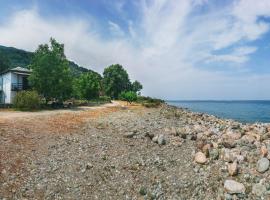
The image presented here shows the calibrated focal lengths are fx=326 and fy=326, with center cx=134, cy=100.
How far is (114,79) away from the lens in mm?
96938

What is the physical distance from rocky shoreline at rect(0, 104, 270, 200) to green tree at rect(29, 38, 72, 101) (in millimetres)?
23426

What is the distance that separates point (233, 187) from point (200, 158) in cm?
393

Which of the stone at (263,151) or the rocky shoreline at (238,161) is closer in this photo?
the rocky shoreline at (238,161)

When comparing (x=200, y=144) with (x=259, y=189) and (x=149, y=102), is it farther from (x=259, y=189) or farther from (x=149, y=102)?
(x=149, y=102)

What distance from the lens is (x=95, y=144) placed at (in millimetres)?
23734

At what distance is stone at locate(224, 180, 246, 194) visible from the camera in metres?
17.7

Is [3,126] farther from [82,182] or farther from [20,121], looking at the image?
[82,182]

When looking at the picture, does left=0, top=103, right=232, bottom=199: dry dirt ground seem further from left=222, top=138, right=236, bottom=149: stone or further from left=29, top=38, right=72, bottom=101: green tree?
left=29, top=38, right=72, bottom=101: green tree

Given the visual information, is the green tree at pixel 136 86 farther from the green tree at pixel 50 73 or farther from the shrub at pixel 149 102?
the green tree at pixel 50 73

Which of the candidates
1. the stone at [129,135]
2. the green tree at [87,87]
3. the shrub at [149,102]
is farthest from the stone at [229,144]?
the green tree at [87,87]

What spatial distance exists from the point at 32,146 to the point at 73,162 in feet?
12.1

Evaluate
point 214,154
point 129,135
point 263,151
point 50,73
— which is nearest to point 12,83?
point 50,73

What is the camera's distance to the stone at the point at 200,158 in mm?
21328

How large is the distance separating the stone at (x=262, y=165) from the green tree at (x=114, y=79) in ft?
255
